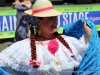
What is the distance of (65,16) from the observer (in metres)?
8.62

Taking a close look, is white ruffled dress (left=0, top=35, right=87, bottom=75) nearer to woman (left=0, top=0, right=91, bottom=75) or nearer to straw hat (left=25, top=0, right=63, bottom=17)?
woman (left=0, top=0, right=91, bottom=75)

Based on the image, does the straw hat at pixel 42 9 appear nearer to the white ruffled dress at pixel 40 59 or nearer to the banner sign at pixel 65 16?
the white ruffled dress at pixel 40 59

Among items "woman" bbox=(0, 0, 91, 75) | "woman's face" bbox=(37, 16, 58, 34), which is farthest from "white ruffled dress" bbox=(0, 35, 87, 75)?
"woman's face" bbox=(37, 16, 58, 34)

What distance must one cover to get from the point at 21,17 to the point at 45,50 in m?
3.52

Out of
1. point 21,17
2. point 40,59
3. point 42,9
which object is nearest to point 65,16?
point 21,17

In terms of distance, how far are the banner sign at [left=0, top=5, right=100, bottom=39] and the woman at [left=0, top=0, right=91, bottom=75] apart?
205 inches

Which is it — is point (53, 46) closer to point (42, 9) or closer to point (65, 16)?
point (42, 9)

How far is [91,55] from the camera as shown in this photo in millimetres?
2898

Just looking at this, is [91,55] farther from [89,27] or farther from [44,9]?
[44,9]

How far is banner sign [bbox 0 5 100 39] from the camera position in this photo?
8055 mm

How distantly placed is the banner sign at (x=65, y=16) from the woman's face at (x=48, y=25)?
524 cm

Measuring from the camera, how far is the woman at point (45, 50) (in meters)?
2.74

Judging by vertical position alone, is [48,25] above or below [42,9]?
below

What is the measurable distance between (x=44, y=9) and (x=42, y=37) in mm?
229
